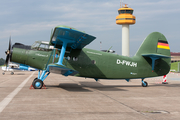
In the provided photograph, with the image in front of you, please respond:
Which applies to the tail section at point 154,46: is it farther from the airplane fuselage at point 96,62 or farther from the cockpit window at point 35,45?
the cockpit window at point 35,45

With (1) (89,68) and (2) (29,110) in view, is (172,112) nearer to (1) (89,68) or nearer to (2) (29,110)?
(2) (29,110)

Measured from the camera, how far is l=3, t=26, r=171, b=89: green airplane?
11.9 metres

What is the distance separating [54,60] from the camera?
12922 mm

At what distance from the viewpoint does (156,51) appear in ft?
50.0

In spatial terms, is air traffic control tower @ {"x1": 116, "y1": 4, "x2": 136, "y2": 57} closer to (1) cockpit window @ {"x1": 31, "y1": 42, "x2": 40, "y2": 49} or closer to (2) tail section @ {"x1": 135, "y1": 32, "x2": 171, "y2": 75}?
(2) tail section @ {"x1": 135, "y1": 32, "x2": 171, "y2": 75}

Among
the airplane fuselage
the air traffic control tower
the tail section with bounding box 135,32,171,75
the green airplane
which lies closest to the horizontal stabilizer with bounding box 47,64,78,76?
the green airplane

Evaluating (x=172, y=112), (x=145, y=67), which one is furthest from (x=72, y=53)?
(x=172, y=112)

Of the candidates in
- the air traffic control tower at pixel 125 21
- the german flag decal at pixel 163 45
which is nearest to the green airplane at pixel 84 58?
the german flag decal at pixel 163 45

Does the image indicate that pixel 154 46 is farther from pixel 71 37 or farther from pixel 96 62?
pixel 71 37

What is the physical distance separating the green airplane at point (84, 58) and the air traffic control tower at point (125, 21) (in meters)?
53.7

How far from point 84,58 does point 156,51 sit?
19.3 ft

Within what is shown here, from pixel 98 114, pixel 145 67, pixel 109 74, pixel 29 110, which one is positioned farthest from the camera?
pixel 145 67

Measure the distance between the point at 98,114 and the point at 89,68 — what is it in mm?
7462

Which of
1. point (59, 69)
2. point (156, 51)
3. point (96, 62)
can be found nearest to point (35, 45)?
point (59, 69)
